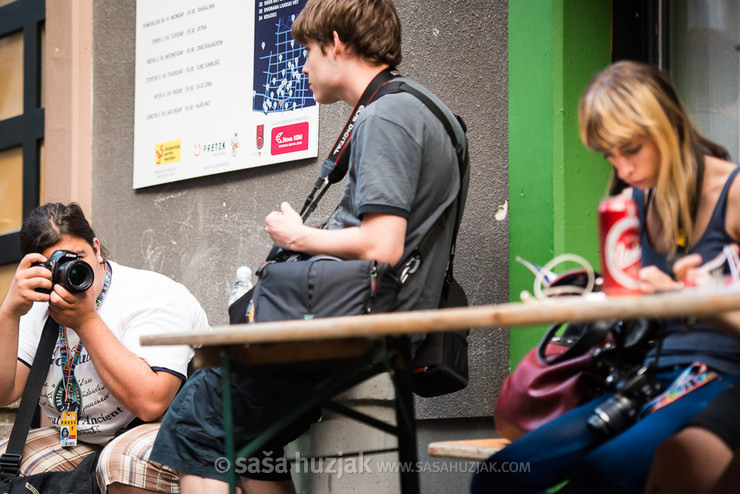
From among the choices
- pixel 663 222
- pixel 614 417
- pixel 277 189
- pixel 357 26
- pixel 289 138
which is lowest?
pixel 614 417

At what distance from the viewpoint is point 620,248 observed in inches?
71.3

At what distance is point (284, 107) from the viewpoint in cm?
403

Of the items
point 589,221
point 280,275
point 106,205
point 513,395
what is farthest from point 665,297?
point 106,205

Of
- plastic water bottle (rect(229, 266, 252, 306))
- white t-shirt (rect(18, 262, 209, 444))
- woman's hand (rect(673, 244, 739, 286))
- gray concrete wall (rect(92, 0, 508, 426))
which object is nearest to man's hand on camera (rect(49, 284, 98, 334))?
white t-shirt (rect(18, 262, 209, 444))

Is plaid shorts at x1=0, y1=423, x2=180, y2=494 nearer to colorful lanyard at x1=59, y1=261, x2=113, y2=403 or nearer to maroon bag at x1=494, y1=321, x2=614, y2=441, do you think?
colorful lanyard at x1=59, y1=261, x2=113, y2=403

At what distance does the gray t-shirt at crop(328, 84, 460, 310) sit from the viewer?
2412mm

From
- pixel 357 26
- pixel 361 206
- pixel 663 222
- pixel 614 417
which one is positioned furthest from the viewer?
pixel 357 26

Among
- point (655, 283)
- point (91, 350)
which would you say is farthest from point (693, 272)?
point (91, 350)

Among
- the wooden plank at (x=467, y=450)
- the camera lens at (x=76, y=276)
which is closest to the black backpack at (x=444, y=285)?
the wooden plank at (x=467, y=450)

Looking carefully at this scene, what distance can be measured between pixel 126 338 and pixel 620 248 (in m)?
1.89

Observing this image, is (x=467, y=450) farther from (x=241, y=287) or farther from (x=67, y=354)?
(x=67, y=354)

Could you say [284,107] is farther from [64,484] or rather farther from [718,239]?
[718,239]

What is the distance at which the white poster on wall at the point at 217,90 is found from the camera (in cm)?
401

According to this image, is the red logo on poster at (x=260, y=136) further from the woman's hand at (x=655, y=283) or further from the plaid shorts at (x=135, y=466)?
the woman's hand at (x=655, y=283)
